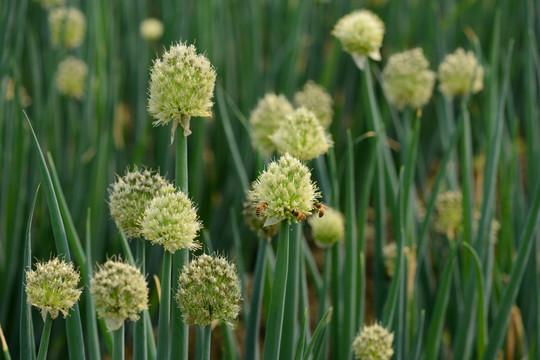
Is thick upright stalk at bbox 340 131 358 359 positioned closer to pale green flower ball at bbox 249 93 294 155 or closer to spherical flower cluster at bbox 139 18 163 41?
pale green flower ball at bbox 249 93 294 155

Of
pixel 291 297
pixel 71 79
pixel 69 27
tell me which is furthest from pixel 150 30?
pixel 291 297

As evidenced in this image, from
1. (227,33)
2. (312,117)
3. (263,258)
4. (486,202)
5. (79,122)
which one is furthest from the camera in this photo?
(227,33)

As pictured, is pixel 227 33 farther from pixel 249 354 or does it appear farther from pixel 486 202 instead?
pixel 249 354

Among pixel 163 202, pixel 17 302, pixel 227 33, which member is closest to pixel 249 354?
pixel 163 202

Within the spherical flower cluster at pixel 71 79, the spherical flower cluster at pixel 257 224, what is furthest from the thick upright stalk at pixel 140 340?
the spherical flower cluster at pixel 71 79

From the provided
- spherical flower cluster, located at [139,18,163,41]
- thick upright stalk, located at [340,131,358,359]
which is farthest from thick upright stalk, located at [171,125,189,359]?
spherical flower cluster, located at [139,18,163,41]

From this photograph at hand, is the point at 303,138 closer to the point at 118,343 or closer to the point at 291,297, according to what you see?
the point at 291,297
